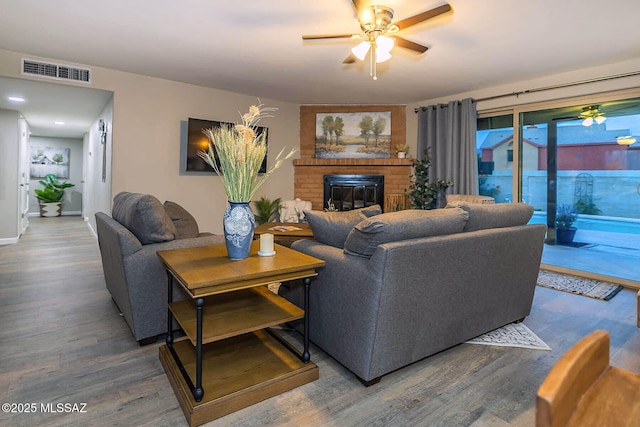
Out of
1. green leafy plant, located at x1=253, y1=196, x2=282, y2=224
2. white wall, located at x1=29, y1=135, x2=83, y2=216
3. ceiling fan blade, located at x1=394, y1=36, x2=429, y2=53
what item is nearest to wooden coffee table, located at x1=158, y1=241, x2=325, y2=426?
ceiling fan blade, located at x1=394, y1=36, x2=429, y2=53

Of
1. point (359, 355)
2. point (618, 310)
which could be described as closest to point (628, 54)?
point (618, 310)

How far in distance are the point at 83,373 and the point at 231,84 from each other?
384 cm

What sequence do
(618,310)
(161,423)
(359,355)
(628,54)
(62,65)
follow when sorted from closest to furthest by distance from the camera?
(161,423) → (359,355) → (618,310) → (628,54) → (62,65)

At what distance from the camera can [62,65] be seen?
392 centimetres

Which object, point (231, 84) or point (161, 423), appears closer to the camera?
point (161, 423)

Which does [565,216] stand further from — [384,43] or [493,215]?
[384,43]

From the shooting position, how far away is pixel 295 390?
1.74m

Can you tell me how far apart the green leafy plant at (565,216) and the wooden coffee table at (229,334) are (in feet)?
12.7

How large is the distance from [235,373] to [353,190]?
439 cm

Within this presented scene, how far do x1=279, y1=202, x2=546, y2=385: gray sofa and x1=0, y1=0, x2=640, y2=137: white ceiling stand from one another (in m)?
1.64

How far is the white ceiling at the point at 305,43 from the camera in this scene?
2.68m

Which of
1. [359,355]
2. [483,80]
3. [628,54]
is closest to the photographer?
[359,355]

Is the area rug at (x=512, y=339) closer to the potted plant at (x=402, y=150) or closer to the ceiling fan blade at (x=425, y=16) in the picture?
the ceiling fan blade at (x=425, y=16)

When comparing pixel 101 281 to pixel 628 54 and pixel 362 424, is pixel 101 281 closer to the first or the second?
pixel 362 424
